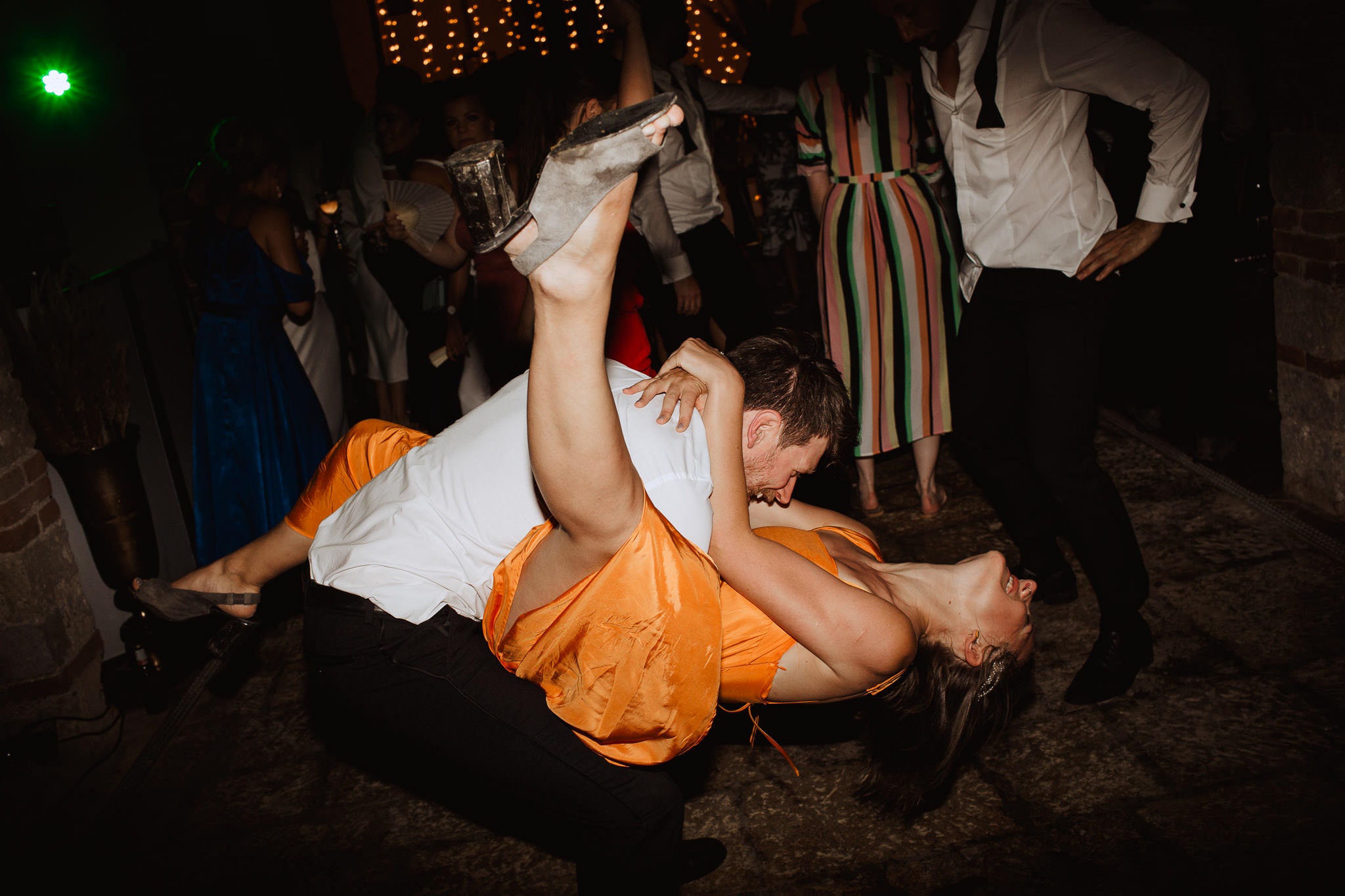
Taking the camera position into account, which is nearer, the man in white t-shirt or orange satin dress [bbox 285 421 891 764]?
orange satin dress [bbox 285 421 891 764]

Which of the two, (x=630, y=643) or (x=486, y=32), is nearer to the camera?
(x=630, y=643)

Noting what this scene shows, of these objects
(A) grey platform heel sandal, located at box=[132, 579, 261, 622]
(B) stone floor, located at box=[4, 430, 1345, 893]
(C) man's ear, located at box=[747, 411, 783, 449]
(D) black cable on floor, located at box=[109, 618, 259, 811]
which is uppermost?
(C) man's ear, located at box=[747, 411, 783, 449]

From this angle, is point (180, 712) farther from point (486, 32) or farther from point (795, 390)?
point (486, 32)

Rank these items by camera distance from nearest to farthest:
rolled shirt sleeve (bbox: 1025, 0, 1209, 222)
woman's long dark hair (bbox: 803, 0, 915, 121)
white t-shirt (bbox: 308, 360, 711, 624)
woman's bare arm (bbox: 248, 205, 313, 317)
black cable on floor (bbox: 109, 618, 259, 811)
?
white t-shirt (bbox: 308, 360, 711, 624), black cable on floor (bbox: 109, 618, 259, 811), rolled shirt sleeve (bbox: 1025, 0, 1209, 222), woman's long dark hair (bbox: 803, 0, 915, 121), woman's bare arm (bbox: 248, 205, 313, 317)

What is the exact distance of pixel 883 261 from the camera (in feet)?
11.2

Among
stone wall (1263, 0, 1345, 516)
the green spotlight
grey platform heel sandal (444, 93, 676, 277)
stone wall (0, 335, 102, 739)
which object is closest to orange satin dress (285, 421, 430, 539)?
grey platform heel sandal (444, 93, 676, 277)

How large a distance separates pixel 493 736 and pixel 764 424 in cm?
74

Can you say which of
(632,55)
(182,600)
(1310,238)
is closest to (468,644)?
(182,600)

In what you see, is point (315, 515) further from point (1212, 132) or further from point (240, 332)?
point (1212, 132)

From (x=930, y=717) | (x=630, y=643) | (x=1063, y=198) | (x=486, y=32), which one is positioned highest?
(x=486, y=32)

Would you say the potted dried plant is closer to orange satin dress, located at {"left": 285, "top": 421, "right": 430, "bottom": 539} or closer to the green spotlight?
orange satin dress, located at {"left": 285, "top": 421, "right": 430, "bottom": 539}

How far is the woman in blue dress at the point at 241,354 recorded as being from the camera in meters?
3.62

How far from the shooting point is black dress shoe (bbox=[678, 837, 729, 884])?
2143 mm

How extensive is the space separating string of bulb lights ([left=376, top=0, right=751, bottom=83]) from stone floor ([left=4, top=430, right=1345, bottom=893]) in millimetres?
6914
